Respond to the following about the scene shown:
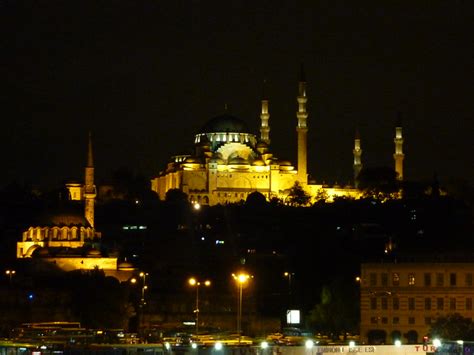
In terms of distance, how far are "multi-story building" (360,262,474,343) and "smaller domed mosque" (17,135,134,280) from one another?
142 ft

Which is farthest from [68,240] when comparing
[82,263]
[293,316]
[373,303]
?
[373,303]

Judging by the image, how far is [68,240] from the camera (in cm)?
→ 14188

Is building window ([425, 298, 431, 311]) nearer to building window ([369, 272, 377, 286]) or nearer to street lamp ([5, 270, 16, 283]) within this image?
building window ([369, 272, 377, 286])

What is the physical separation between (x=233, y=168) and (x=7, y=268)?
56.9 meters

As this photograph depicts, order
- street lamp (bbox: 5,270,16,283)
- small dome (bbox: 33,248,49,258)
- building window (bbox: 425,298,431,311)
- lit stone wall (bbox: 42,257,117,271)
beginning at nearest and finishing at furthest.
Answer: building window (bbox: 425,298,431,311) < street lamp (bbox: 5,270,16,283) < lit stone wall (bbox: 42,257,117,271) < small dome (bbox: 33,248,49,258)

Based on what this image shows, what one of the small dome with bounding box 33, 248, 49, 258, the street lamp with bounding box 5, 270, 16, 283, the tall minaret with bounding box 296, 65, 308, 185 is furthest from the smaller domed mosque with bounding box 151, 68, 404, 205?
the street lamp with bounding box 5, 270, 16, 283

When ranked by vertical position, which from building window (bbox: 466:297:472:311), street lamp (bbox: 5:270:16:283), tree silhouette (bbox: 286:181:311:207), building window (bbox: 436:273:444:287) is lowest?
building window (bbox: 466:297:472:311)

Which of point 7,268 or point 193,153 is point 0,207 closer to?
point 193,153

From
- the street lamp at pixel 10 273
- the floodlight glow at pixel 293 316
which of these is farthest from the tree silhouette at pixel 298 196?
the floodlight glow at pixel 293 316

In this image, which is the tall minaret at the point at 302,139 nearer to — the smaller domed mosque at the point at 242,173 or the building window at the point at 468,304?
the smaller domed mosque at the point at 242,173

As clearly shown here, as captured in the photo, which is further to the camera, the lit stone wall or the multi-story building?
the lit stone wall

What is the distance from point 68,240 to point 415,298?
184ft

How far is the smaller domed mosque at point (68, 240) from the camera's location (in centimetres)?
13400

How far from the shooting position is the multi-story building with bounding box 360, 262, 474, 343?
8919cm
